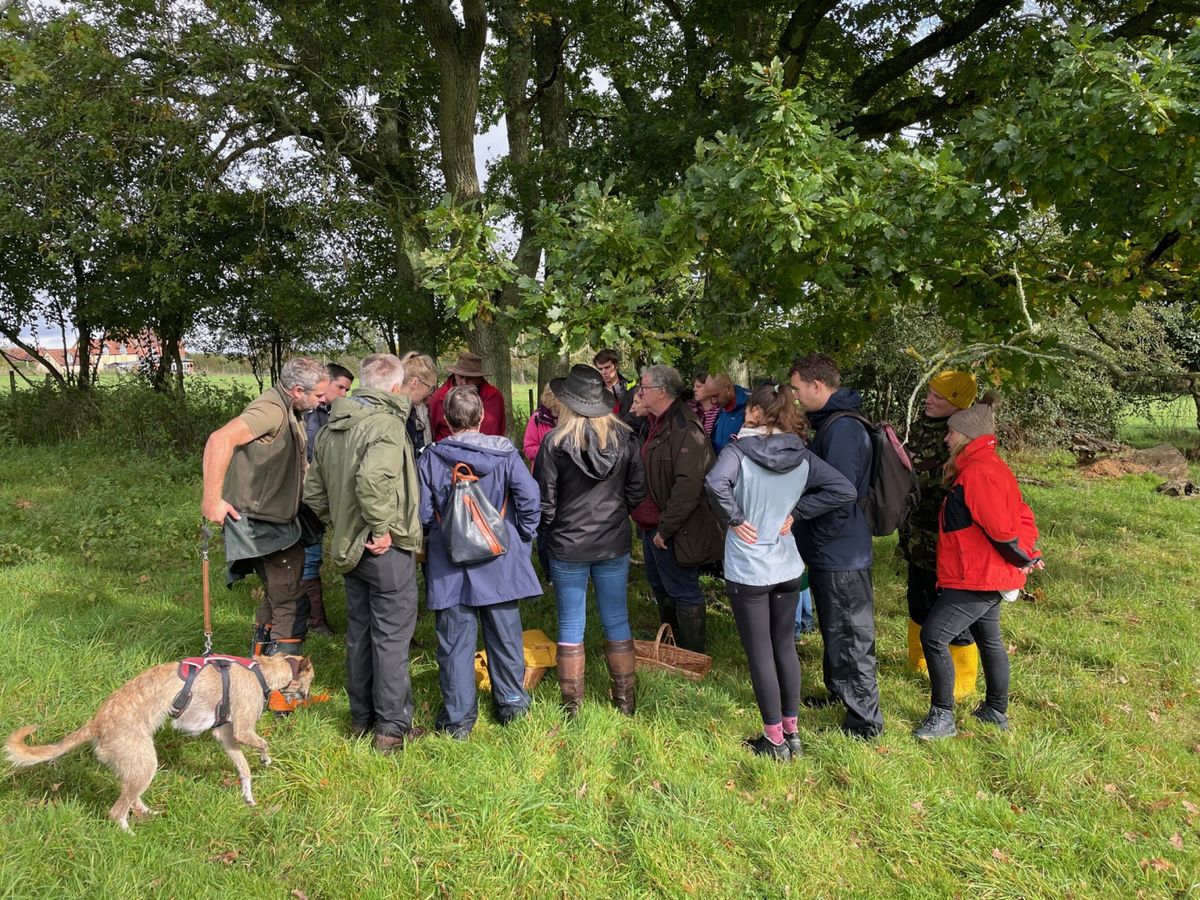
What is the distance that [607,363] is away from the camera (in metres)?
6.01

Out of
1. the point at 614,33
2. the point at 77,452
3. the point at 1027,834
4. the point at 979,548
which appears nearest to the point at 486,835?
the point at 1027,834

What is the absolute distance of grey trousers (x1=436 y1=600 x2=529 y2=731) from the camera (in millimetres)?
4062

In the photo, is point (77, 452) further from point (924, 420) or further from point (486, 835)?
point (924, 420)

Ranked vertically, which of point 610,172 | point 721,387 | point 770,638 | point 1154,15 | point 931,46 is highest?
point 931,46

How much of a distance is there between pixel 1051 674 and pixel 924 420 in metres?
1.97

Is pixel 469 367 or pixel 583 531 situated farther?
pixel 469 367

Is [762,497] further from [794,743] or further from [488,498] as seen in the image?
[488,498]

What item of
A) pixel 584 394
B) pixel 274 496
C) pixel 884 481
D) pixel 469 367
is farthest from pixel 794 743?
pixel 469 367

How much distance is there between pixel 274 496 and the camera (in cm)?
452

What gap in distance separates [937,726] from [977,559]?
39.5 inches

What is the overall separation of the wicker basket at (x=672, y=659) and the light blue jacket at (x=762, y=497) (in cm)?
123

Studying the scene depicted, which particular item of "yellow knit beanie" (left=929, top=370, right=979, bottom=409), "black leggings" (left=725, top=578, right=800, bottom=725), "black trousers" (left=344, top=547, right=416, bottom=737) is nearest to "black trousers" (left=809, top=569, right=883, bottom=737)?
"black leggings" (left=725, top=578, right=800, bottom=725)

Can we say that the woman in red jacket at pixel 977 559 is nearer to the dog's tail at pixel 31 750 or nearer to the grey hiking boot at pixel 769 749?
the grey hiking boot at pixel 769 749

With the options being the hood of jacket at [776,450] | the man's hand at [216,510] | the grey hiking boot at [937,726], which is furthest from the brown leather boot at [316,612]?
the grey hiking boot at [937,726]
